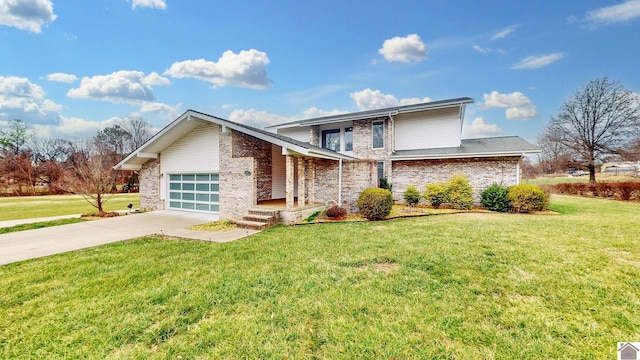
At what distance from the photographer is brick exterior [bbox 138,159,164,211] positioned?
13.4 m

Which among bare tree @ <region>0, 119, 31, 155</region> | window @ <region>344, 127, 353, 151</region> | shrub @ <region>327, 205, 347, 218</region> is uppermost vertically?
bare tree @ <region>0, 119, 31, 155</region>

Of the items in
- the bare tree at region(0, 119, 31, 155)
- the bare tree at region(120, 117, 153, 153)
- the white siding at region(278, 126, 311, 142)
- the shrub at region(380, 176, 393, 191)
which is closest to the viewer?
Answer: the shrub at region(380, 176, 393, 191)

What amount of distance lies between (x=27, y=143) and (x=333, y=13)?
47875 mm

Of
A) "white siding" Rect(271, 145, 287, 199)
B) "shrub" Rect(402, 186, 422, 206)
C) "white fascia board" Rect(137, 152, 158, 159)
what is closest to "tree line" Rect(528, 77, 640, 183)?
"shrub" Rect(402, 186, 422, 206)

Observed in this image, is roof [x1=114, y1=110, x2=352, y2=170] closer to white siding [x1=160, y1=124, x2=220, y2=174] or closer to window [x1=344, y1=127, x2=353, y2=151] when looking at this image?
white siding [x1=160, y1=124, x2=220, y2=174]

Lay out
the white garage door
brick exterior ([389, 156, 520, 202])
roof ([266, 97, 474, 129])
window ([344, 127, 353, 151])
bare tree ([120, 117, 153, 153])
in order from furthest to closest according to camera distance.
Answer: bare tree ([120, 117, 153, 153]) → window ([344, 127, 353, 151]) → roof ([266, 97, 474, 129]) → brick exterior ([389, 156, 520, 202]) → the white garage door

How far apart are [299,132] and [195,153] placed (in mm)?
8376

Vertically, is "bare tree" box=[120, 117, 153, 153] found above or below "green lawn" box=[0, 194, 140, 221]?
above

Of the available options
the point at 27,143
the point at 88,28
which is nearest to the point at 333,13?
the point at 88,28

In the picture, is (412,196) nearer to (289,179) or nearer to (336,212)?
(336,212)

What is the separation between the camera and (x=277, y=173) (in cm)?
1330

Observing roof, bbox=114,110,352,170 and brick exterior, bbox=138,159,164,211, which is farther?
brick exterior, bbox=138,159,164,211

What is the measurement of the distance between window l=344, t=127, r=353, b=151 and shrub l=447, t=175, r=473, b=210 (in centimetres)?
651

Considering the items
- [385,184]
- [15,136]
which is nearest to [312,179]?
[385,184]
